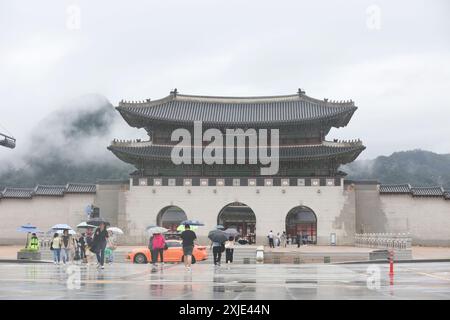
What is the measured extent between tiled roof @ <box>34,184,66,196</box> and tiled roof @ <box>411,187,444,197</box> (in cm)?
2619

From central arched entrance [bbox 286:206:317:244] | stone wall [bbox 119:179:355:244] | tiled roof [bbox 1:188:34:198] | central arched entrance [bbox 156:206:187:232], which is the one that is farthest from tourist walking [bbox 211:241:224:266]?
central arched entrance [bbox 156:206:187:232]

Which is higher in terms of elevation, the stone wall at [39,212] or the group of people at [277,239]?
the stone wall at [39,212]

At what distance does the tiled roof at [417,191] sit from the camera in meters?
41.2

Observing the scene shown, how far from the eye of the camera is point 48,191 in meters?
43.0

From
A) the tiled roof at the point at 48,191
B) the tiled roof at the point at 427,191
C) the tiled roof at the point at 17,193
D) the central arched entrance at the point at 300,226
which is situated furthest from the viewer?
the central arched entrance at the point at 300,226

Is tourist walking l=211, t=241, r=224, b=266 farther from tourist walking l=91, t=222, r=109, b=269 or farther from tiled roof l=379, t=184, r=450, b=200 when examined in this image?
tiled roof l=379, t=184, r=450, b=200

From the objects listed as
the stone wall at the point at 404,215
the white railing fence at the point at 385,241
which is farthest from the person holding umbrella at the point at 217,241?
the stone wall at the point at 404,215

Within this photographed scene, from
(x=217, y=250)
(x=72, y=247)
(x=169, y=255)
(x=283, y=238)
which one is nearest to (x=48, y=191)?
(x=283, y=238)

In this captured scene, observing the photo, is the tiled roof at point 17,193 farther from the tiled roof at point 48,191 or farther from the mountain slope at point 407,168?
the mountain slope at point 407,168

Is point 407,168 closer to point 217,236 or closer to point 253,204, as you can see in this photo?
point 253,204

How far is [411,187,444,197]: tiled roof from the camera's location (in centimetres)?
4121

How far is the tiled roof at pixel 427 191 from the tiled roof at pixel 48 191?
26.2 m

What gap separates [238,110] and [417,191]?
14.8m
